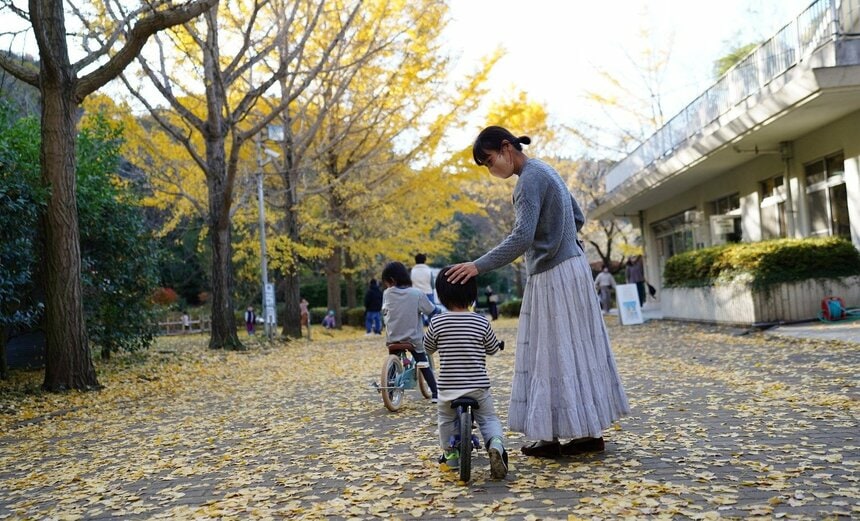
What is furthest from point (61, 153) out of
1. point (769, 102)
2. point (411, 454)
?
point (769, 102)

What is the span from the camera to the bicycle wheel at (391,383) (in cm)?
706

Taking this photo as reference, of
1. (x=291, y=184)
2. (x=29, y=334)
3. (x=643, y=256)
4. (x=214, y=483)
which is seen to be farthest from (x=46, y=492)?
(x=643, y=256)

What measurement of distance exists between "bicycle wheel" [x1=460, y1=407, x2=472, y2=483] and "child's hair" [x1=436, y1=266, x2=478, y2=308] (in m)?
0.65

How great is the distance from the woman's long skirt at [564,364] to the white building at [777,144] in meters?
8.83

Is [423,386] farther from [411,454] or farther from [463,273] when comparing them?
[463,273]

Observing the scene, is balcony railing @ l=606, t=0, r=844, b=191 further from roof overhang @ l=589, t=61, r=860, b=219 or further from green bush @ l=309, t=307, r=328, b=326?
green bush @ l=309, t=307, r=328, b=326

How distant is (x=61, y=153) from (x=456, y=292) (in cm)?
742

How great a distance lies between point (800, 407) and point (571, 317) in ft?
8.64

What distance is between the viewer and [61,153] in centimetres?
998

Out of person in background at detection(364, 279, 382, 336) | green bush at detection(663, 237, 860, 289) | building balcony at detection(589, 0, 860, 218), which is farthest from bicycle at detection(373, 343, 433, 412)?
person in background at detection(364, 279, 382, 336)

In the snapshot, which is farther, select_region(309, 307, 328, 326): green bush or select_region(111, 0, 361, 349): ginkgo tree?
select_region(309, 307, 328, 326): green bush

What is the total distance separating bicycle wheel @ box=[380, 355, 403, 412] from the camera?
7.06 metres

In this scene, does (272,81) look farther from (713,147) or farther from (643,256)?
(643,256)

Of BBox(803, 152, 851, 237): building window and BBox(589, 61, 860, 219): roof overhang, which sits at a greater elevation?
BBox(589, 61, 860, 219): roof overhang
